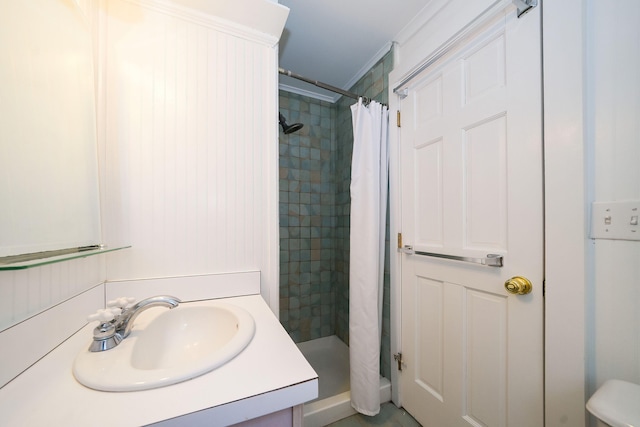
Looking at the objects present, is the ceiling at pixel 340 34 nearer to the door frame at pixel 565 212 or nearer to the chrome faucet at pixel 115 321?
the door frame at pixel 565 212

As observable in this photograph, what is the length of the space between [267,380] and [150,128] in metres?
1.04

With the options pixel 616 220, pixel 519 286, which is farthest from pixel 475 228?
pixel 616 220

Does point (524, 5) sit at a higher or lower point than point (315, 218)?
higher

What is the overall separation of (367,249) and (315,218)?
830 mm

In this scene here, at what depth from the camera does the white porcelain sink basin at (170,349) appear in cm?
47

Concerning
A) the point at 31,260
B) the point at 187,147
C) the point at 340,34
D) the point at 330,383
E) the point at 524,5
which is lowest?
the point at 330,383

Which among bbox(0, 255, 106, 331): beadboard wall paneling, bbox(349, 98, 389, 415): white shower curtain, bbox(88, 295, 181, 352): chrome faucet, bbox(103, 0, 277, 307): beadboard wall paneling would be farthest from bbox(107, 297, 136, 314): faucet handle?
bbox(349, 98, 389, 415): white shower curtain

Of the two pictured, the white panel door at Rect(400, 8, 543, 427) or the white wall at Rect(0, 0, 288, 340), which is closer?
the white panel door at Rect(400, 8, 543, 427)

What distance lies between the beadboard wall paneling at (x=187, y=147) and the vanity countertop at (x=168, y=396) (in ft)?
1.58

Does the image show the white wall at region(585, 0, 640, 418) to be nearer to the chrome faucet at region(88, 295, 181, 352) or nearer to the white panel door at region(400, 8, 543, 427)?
the white panel door at region(400, 8, 543, 427)

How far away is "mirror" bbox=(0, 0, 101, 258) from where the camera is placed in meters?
0.49

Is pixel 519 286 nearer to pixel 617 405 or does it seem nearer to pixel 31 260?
pixel 617 405

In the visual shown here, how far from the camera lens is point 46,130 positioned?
592 mm

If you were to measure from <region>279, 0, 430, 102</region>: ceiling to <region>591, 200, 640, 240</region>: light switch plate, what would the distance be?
121 cm
